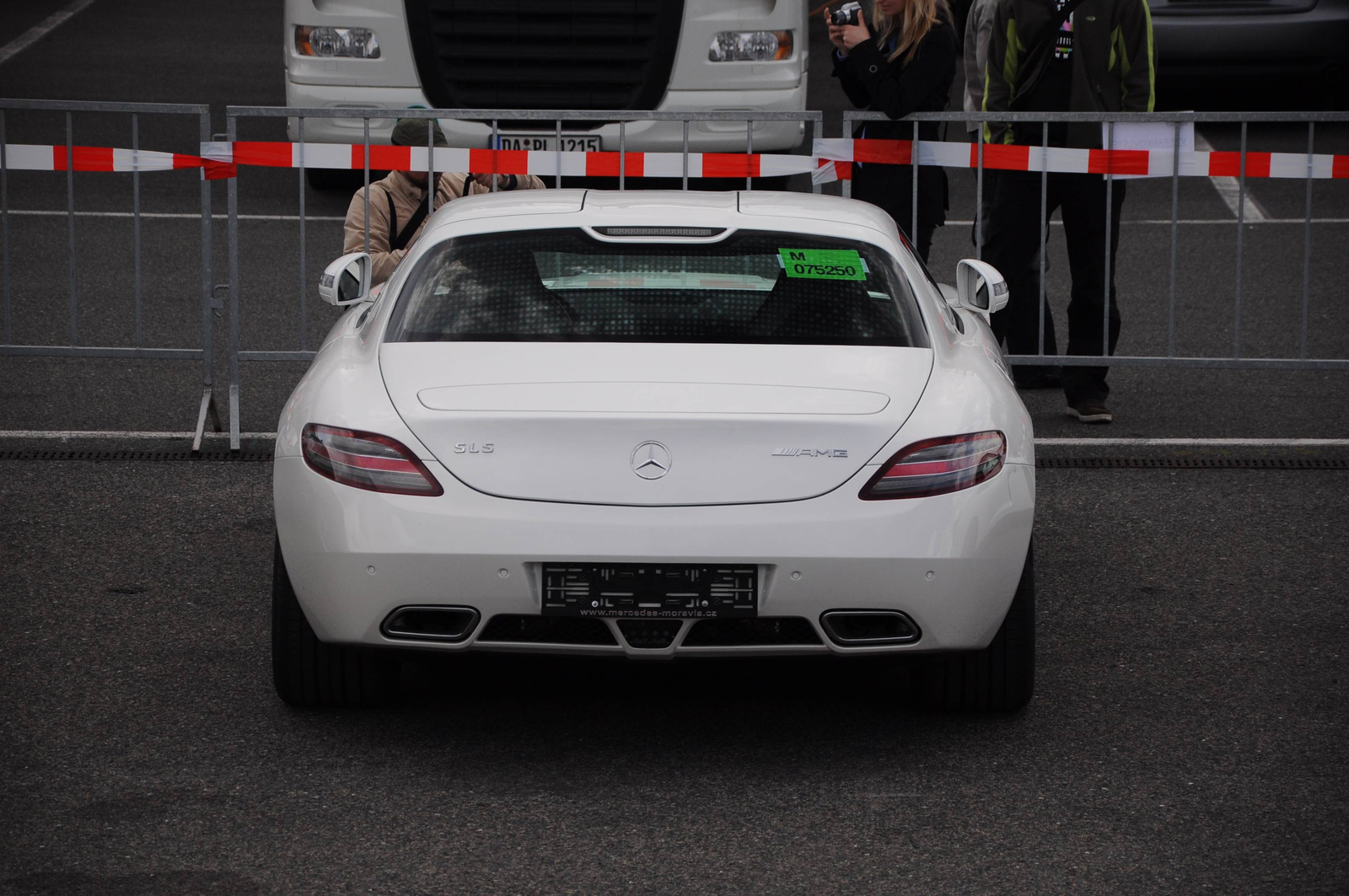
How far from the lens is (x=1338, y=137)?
49.4 ft

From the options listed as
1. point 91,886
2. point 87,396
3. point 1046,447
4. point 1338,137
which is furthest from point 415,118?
point 1338,137

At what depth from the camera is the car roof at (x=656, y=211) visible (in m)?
5.02

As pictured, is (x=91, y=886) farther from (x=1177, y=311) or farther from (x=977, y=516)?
(x=1177, y=311)

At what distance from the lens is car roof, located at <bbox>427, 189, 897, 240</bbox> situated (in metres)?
5.02

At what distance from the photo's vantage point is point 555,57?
11602mm

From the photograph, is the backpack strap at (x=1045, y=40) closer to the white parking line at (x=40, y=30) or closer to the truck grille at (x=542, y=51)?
the truck grille at (x=542, y=51)

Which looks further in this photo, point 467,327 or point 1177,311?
point 1177,311

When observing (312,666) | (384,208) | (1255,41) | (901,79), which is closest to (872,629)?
(312,666)

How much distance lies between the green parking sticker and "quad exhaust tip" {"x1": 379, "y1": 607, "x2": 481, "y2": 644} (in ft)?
4.32

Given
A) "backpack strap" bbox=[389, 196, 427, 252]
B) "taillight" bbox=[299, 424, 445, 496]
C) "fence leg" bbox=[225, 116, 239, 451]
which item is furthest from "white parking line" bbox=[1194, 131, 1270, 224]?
"taillight" bbox=[299, 424, 445, 496]

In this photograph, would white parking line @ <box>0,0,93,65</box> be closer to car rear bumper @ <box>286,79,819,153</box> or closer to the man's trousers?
car rear bumper @ <box>286,79,819,153</box>

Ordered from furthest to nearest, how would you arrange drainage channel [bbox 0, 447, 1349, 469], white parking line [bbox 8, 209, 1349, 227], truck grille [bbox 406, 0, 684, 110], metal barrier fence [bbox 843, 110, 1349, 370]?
1. white parking line [bbox 8, 209, 1349, 227]
2. truck grille [bbox 406, 0, 684, 110]
3. metal barrier fence [bbox 843, 110, 1349, 370]
4. drainage channel [bbox 0, 447, 1349, 469]

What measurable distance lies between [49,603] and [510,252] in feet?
5.84

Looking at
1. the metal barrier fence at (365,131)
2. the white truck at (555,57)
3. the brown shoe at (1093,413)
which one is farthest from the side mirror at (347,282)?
the white truck at (555,57)
